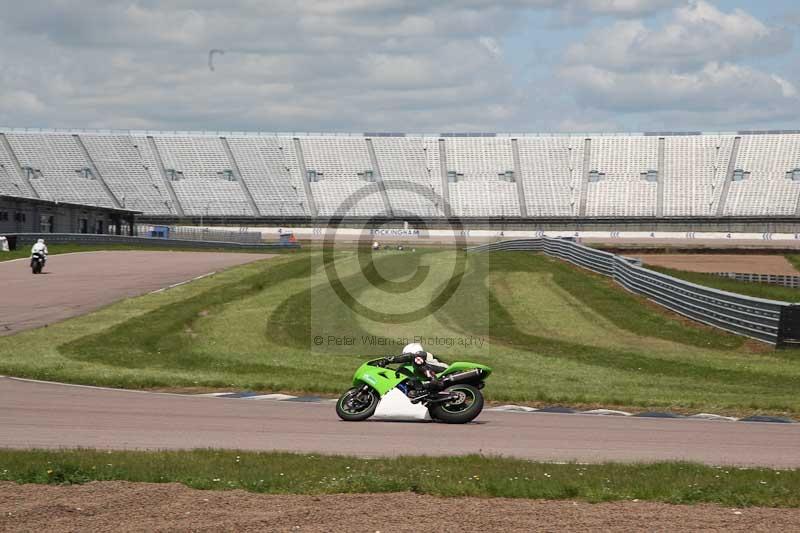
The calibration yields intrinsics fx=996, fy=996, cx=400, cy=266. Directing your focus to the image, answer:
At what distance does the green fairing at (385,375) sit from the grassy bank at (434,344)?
3.06 metres

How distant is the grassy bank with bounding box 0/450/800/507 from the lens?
9.07m

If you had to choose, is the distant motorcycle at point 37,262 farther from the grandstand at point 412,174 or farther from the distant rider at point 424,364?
the grandstand at point 412,174

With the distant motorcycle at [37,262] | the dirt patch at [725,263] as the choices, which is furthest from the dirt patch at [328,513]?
the dirt patch at [725,263]

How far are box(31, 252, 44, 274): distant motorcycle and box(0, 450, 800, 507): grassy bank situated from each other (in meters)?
34.6

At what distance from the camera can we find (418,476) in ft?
31.6

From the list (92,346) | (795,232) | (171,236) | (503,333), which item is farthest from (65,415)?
(795,232)

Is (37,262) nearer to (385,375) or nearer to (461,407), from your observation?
(385,375)

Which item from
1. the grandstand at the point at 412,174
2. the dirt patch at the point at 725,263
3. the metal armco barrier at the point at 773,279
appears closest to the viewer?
the metal armco barrier at the point at 773,279

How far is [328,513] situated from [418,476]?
1505 mm

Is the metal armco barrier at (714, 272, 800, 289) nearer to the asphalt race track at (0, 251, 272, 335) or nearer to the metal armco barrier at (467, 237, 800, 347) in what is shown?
the metal armco barrier at (467, 237, 800, 347)

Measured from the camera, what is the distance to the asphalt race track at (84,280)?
103 feet

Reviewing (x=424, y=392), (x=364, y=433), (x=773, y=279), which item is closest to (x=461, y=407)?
(x=424, y=392)

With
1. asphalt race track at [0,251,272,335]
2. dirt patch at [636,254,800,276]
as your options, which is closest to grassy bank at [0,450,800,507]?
asphalt race track at [0,251,272,335]

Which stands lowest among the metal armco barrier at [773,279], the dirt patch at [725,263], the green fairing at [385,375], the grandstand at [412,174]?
the green fairing at [385,375]
